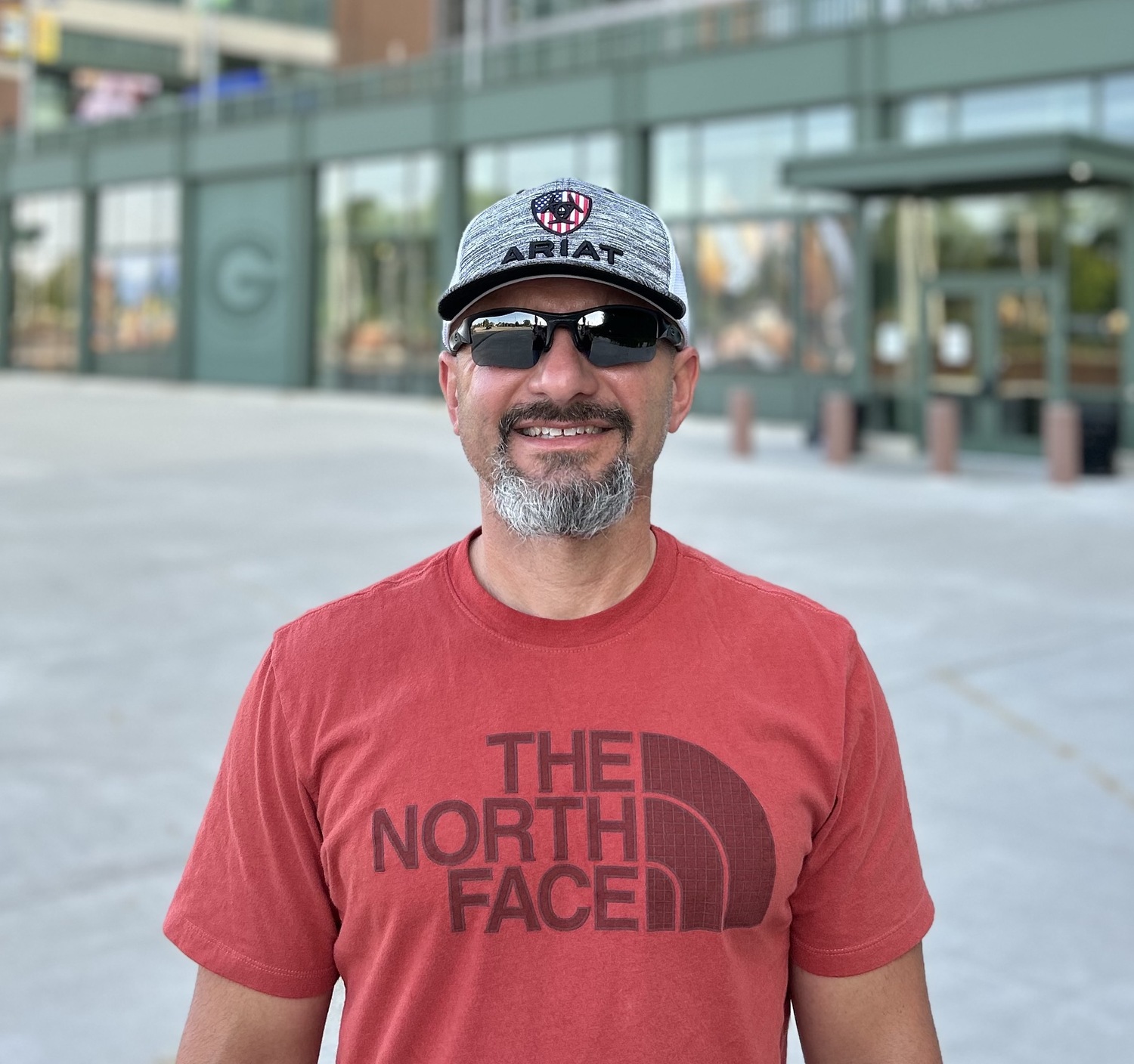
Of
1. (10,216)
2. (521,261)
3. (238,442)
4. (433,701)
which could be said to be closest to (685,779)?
(433,701)

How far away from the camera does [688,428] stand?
27.6 metres

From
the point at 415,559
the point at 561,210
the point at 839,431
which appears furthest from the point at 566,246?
the point at 839,431

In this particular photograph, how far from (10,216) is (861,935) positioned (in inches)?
1986

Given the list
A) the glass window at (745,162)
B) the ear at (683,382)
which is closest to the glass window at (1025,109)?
the glass window at (745,162)

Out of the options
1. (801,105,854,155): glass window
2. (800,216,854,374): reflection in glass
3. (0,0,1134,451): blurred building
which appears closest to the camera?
(0,0,1134,451): blurred building

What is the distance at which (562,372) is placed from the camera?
7.24 ft

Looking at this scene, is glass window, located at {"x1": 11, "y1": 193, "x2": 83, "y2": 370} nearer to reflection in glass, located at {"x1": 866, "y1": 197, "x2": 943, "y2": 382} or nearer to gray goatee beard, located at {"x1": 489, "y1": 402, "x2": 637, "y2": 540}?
reflection in glass, located at {"x1": 866, "y1": 197, "x2": 943, "y2": 382}

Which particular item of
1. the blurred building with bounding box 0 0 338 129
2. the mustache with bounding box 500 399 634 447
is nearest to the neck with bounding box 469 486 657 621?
the mustache with bounding box 500 399 634 447

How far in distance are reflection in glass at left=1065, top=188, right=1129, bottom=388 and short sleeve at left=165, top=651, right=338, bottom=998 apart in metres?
21.7

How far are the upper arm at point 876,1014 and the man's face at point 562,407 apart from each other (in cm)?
80

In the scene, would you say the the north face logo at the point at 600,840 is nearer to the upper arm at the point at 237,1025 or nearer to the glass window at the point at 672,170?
the upper arm at the point at 237,1025

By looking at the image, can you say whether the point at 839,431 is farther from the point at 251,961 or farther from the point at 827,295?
the point at 251,961

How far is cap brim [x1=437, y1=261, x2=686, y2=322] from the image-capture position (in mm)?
2141

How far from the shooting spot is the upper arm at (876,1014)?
2.21 metres
